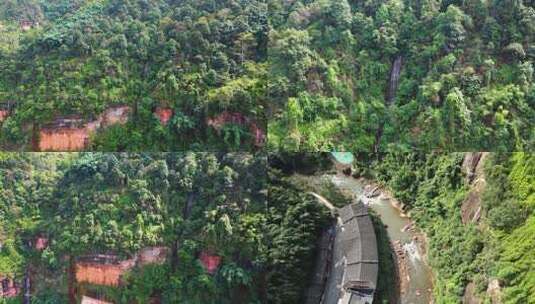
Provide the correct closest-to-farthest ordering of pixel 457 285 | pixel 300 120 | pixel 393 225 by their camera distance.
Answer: pixel 457 285, pixel 393 225, pixel 300 120

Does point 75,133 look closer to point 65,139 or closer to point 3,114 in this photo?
point 65,139

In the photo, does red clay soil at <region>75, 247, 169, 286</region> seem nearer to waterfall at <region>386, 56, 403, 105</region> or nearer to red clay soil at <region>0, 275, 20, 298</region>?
red clay soil at <region>0, 275, 20, 298</region>

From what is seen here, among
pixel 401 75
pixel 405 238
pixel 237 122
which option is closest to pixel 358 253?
pixel 405 238

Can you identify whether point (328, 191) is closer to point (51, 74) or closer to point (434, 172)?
point (434, 172)

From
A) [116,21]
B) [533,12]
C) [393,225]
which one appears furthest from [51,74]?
[533,12]

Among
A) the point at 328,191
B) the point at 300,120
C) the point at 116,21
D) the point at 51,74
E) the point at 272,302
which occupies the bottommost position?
the point at 272,302

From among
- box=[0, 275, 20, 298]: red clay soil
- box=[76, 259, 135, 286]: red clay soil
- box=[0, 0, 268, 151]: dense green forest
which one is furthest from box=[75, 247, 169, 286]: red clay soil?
box=[0, 0, 268, 151]: dense green forest

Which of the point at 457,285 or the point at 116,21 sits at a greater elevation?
the point at 116,21
